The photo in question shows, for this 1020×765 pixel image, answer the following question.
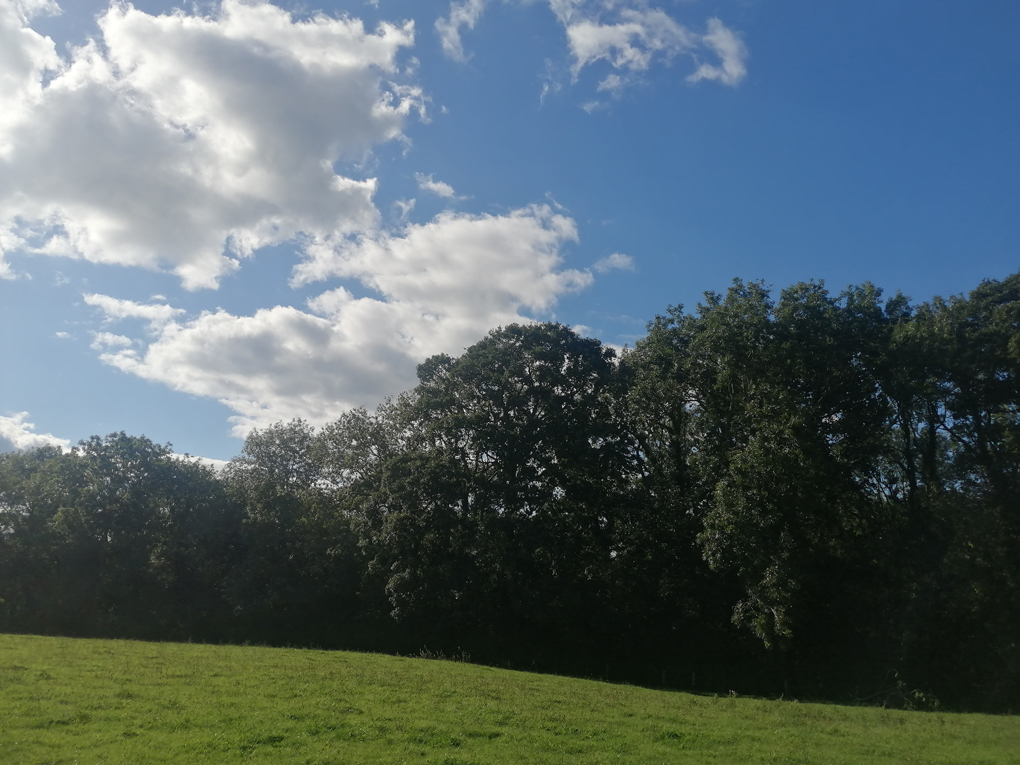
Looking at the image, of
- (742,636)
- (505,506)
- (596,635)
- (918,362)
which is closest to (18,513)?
(505,506)

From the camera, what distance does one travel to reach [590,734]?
14.1m

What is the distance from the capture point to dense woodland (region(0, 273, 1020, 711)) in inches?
1110

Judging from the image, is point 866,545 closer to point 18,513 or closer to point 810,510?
point 810,510

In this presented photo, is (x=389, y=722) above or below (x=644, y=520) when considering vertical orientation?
below

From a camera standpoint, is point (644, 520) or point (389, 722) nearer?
point (389, 722)

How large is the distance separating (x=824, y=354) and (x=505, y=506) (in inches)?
678

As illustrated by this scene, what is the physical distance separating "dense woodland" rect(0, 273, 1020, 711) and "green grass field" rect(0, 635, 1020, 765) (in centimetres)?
824

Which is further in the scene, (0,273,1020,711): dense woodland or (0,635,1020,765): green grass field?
(0,273,1020,711): dense woodland

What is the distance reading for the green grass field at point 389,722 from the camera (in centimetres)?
1181

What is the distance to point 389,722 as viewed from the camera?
547 inches

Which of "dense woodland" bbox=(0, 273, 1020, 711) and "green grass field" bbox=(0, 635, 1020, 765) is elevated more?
"dense woodland" bbox=(0, 273, 1020, 711)

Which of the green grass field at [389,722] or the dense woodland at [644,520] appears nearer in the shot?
the green grass field at [389,722]

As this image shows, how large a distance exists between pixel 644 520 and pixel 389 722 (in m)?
22.9

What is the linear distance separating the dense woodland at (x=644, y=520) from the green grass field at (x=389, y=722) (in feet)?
27.0
